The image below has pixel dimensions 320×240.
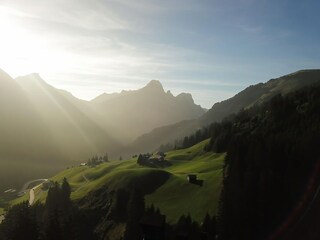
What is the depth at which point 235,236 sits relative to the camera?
241ft

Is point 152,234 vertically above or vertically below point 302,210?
above

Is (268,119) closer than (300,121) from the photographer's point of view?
No

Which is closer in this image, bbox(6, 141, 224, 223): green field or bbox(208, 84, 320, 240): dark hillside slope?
bbox(208, 84, 320, 240): dark hillside slope

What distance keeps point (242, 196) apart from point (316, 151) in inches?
964

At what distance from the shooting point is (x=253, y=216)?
253 ft

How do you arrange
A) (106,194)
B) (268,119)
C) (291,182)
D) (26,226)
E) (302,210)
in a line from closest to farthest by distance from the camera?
(26,226), (302,210), (291,182), (106,194), (268,119)

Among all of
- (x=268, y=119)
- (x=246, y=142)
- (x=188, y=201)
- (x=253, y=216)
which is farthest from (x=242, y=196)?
(x=268, y=119)

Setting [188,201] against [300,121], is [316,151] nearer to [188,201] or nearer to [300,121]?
[188,201]

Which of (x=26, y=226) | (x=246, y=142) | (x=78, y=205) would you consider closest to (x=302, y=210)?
(x=246, y=142)

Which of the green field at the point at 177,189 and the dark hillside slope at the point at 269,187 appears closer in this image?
the dark hillside slope at the point at 269,187

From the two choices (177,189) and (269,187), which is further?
(177,189)

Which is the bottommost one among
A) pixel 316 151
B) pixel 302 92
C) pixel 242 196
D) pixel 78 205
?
pixel 78 205

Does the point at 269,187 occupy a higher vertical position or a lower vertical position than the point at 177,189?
higher

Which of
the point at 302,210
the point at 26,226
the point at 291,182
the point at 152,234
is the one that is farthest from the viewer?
the point at 291,182
